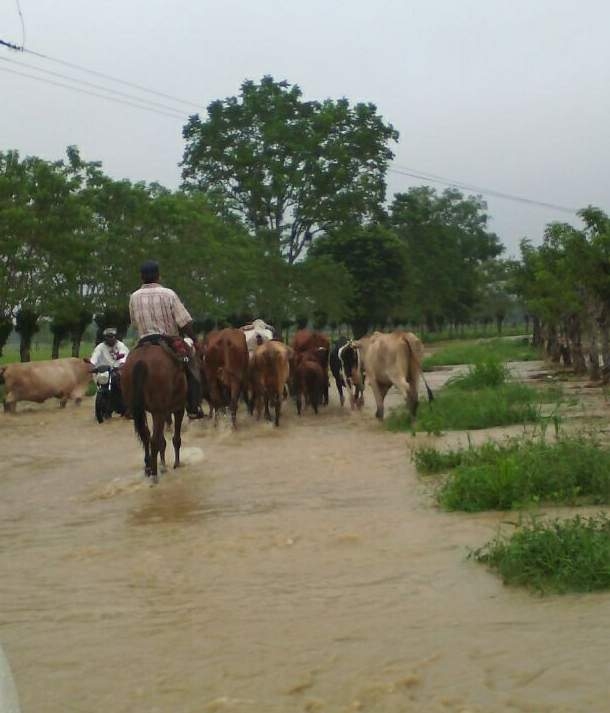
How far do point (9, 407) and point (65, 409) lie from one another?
117cm

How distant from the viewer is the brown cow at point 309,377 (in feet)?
60.5

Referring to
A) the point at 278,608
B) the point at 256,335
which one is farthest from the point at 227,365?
the point at 278,608

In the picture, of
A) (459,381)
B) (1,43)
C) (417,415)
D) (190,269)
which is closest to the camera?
(417,415)

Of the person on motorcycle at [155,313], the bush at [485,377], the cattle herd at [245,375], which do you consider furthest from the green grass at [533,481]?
the bush at [485,377]

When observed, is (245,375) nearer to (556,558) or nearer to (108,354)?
(108,354)

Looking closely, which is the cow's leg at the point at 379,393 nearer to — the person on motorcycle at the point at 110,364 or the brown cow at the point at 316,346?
the brown cow at the point at 316,346

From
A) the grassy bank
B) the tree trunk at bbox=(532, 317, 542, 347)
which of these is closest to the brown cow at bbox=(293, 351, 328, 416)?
the grassy bank

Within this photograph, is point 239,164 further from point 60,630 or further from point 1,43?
point 60,630

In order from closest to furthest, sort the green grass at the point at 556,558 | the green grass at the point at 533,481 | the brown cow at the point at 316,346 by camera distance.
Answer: the green grass at the point at 556,558, the green grass at the point at 533,481, the brown cow at the point at 316,346

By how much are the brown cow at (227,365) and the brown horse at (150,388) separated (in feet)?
16.4

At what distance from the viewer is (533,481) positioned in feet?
26.3

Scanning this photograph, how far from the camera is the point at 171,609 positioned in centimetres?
580

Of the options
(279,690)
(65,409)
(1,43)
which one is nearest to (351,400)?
Result: (65,409)

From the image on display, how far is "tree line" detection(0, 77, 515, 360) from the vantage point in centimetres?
2805
